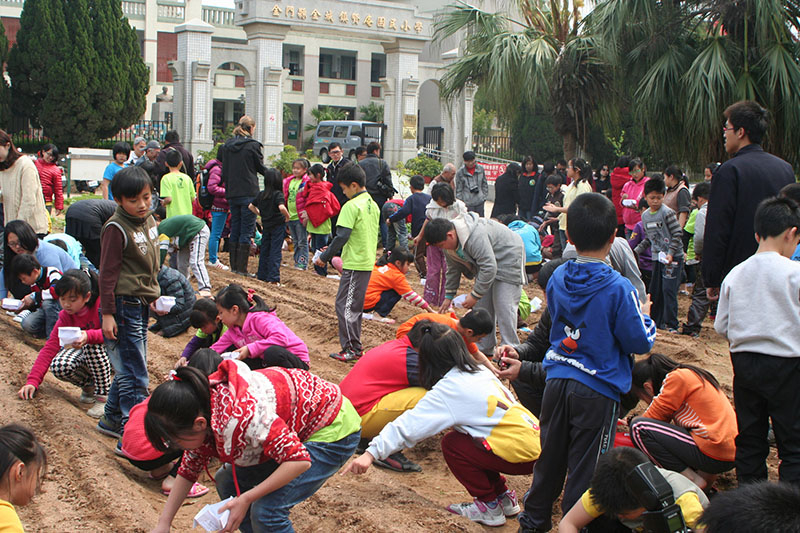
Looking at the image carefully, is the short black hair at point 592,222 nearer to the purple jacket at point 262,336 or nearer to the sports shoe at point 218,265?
the purple jacket at point 262,336

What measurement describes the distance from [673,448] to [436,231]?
2.60 meters

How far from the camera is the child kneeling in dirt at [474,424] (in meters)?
4.19

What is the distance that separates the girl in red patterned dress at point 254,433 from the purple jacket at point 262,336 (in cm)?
158

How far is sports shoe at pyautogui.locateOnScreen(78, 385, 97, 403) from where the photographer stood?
6.10 m

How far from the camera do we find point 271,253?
10.9 metres

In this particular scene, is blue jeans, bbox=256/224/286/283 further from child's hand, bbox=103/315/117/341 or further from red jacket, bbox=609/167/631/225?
child's hand, bbox=103/315/117/341

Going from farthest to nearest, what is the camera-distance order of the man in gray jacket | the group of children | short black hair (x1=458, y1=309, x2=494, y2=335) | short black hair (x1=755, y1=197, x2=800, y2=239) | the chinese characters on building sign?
the chinese characters on building sign
the man in gray jacket
short black hair (x1=458, y1=309, x2=494, y2=335)
short black hair (x1=755, y1=197, x2=800, y2=239)
the group of children

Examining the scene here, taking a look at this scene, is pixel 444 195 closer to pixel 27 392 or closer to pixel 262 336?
pixel 262 336

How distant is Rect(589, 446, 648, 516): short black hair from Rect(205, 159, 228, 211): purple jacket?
28.8ft

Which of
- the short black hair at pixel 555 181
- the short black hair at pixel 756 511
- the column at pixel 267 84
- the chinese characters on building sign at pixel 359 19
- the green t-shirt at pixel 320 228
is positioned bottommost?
the short black hair at pixel 756 511

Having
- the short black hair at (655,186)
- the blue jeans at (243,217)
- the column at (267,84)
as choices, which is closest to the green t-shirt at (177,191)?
the blue jeans at (243,217)

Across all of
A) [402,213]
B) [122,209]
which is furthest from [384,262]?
[122,209]

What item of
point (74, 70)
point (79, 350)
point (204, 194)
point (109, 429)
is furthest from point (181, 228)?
point (74, 70)

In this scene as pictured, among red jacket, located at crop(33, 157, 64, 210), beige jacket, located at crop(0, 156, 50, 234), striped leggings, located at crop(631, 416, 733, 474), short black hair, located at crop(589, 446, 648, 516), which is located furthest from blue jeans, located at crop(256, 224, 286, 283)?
short black hair, located at crop(589, 446, 648, 516)
